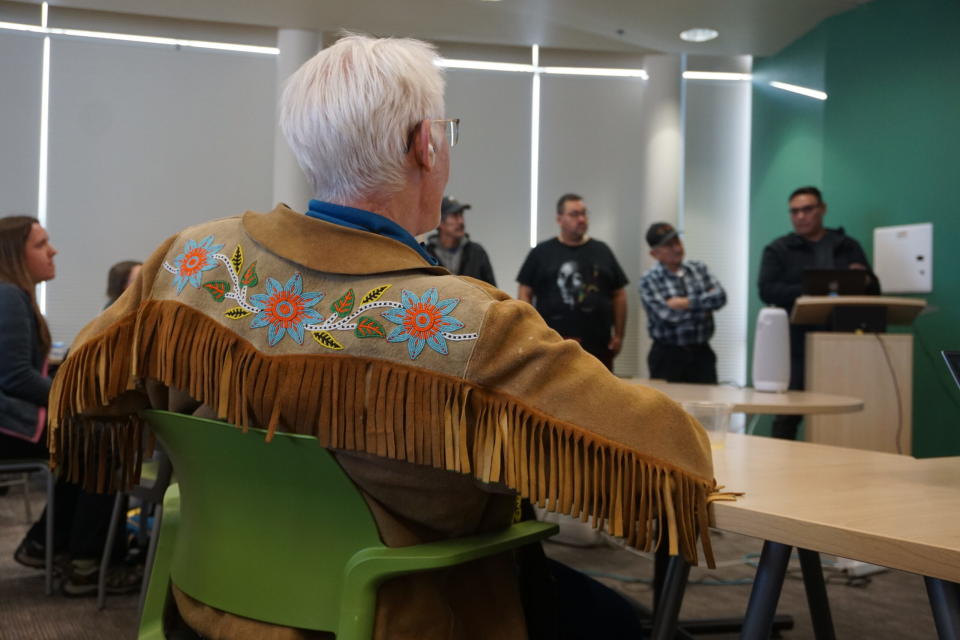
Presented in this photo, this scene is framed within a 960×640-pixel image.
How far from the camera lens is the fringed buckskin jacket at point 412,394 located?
858 millimetres

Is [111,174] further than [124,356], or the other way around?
[111,174]

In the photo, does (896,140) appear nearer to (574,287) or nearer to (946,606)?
(574,287)

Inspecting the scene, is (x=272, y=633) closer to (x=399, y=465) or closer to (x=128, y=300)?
(x=399, y=465)

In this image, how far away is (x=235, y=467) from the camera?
92cm

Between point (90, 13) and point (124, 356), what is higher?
point (90, 13)

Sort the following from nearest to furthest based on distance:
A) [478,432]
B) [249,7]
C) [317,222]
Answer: [478,432], [317,222], [249,7]

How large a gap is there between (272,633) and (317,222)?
45 cm

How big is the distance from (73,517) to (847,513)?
301cm

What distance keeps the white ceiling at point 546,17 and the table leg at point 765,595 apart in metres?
5.07

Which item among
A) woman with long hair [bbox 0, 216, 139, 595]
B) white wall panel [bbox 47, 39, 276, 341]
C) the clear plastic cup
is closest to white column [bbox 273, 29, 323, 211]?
white wall panel [bbox 47, 39, 276, 341]

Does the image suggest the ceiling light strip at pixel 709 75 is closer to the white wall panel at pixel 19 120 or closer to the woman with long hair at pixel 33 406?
the white wall panel at pixel 19 120

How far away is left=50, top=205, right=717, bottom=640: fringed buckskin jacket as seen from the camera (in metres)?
0.86

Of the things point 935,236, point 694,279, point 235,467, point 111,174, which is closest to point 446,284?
point 235,467

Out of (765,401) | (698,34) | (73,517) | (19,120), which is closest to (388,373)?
(765,401)
